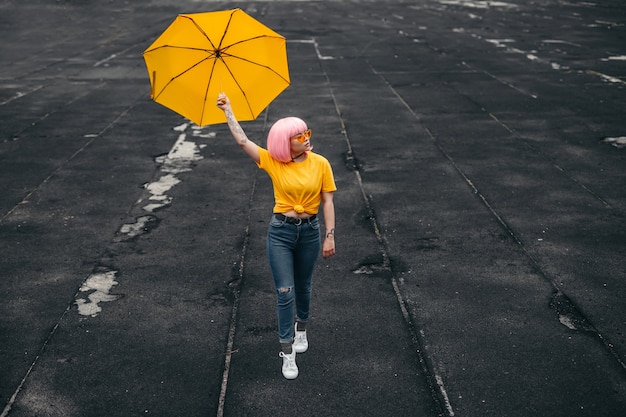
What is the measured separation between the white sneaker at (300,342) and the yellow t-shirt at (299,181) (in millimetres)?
1154

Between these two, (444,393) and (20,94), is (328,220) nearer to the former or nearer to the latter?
(444,393)

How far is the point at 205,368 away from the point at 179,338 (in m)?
0.56

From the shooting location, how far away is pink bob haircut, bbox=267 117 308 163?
4.71 metres

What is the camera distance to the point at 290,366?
17.0 feet

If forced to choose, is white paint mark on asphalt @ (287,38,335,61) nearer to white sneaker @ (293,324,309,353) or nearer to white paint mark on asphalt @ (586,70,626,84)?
white paint mark on asphalt @ (586,70,626,84)

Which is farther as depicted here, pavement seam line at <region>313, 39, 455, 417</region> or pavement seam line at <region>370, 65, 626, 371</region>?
pavement seam line at <region>370, 65, 626, 371</region>

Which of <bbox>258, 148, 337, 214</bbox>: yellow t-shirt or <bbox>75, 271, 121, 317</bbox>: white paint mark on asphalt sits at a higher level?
<bbox>258, 148, 337, 214</bbox>: yellow t-shirt

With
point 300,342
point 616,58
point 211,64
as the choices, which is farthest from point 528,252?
point 616,58

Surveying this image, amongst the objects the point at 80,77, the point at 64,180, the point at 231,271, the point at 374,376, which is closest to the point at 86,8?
the point at 80,77

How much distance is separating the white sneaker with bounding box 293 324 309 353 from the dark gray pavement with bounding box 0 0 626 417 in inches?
2.5

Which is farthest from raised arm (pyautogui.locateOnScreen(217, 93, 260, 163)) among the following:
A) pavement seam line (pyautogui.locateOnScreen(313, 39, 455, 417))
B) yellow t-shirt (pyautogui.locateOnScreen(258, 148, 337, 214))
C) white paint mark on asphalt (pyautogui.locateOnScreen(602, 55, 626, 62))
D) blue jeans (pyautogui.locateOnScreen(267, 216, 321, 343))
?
white paint mark on asphalt (pyautogui.locateOnScreen(602, 55, 626, 62))

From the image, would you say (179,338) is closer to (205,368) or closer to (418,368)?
(205,368)

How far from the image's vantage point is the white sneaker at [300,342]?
5.50m

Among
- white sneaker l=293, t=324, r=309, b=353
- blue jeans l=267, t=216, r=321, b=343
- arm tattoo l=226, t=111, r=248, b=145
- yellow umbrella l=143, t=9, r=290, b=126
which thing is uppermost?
yellow umbrella l=143, t=9, r=290, b=126
